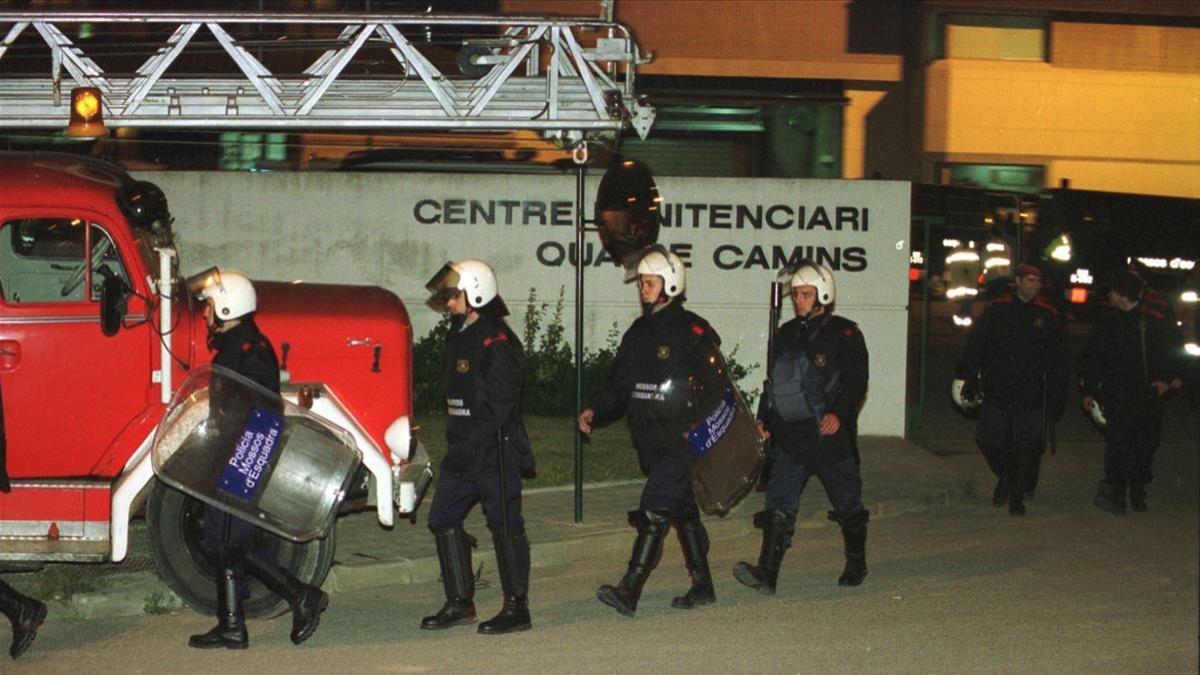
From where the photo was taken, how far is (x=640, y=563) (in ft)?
26.9

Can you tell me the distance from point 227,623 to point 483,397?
1.73 meters

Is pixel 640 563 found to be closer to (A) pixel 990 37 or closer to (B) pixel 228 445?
(B) pixel 228 445

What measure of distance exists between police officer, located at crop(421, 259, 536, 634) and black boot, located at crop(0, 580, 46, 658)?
1.97 meters

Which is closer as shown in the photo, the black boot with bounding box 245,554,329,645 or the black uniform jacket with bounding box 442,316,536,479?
the black boot with bounding box 245,554,329,645

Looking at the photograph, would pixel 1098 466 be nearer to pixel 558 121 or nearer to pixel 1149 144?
pixel 558 121

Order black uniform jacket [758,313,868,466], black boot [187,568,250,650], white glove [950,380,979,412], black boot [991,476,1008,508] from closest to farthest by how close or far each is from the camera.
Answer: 1. black boot [187,568,250,650]
2. black uniform jacket [758,313,868,466]
3. black boot [991,476,1008,508]
4. white glove [950,380,979,412]

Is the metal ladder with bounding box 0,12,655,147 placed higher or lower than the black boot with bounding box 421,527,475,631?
higher

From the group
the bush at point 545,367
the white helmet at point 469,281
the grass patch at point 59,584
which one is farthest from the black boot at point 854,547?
the bush at point 545,367

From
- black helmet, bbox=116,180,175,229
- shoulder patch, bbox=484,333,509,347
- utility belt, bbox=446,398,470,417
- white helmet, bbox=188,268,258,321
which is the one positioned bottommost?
utility belt, bbox=446,398,470,417

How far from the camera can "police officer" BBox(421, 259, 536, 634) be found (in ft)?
25.4

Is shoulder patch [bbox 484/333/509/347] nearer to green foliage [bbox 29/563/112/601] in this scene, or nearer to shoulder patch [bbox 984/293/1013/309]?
green foliage [bbox 29/563/112/601]

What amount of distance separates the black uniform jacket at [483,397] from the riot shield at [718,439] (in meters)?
0.98

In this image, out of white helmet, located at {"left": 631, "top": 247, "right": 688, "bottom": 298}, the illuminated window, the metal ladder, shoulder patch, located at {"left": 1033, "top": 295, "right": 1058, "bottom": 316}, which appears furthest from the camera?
the illuminated window

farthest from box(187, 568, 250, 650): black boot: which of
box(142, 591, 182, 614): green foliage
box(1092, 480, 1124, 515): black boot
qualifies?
box(1092, 480, 1124, 515): black boot
